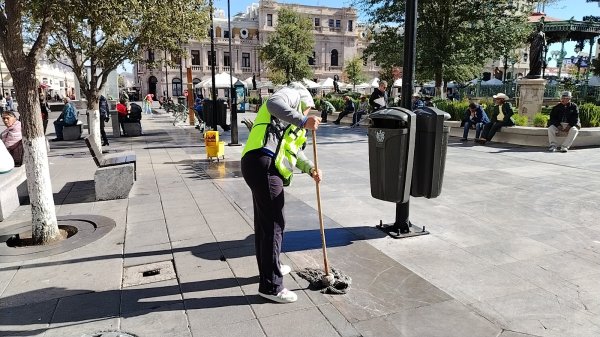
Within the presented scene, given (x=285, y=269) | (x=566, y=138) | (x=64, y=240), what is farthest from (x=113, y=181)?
(x=566, y=138)

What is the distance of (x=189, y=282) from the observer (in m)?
3.91

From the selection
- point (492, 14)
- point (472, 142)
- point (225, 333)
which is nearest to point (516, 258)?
point (225, 333)

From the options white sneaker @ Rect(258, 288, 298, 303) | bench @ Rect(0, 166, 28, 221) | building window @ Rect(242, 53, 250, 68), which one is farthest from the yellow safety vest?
building window @ Rect(242, 53, 250, 68)

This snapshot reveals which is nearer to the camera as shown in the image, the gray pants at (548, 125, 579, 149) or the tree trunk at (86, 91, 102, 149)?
the gray pants at (548, 125, 579, 149)

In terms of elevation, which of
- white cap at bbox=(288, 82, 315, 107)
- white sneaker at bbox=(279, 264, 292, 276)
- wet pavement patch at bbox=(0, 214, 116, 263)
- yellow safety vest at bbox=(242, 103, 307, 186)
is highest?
white cap at bbox=(288, 82, 315, 107)

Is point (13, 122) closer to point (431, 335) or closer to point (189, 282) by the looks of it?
point (189, 282)

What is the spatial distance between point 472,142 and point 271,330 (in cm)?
1195

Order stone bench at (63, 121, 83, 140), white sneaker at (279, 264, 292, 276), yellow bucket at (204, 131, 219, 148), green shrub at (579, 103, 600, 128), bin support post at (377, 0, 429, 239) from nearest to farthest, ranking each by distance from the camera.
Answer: white sneaker at (279, 264, 292, 276) → bin support post at (377, 0, 429, 239) → yellow bucket at (204, 131, 219, 148) → green shrub at (579, 103, 600, 128) → stone bench at (63, 121, 83, 140)

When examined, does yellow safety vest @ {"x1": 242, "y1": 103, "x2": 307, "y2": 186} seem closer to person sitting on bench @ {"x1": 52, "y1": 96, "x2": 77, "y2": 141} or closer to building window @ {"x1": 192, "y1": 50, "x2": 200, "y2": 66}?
person sitting on bench @ {"x1": 52, "y1": 96, "x2": 77, "y2": 141}

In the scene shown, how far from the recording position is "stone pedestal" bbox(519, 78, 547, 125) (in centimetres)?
1560

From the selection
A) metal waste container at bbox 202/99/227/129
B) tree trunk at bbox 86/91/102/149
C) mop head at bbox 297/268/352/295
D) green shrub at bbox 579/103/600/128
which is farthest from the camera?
metal waste container at bbox 202/99/227/129

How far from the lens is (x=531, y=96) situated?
15.9 meters

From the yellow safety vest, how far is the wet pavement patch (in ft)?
9.06

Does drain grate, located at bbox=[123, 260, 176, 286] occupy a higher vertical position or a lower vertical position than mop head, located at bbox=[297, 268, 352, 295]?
lower
